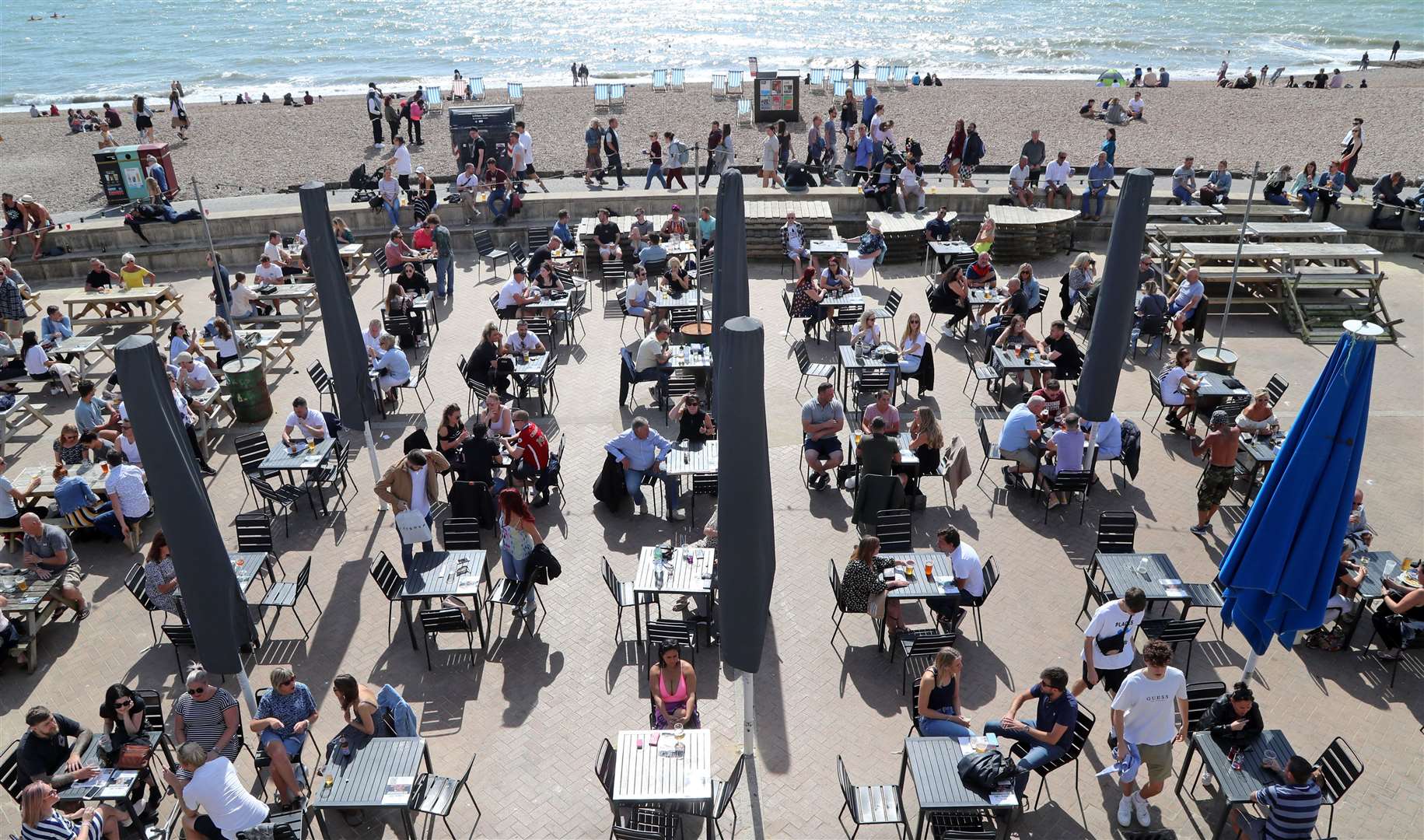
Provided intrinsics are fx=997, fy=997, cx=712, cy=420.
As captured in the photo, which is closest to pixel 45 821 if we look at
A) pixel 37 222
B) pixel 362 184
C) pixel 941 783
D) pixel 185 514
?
pixel 185 514

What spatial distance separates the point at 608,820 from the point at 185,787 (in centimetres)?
306

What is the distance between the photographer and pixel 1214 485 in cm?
1108

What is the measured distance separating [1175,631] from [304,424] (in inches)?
385

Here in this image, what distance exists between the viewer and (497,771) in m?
8.34

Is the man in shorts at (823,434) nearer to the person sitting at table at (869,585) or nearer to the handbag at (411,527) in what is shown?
the person sitting at table at (869,585)

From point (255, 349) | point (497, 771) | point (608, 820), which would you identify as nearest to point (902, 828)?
point (608, 820)

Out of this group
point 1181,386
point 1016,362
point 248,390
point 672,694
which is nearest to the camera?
point 672,694

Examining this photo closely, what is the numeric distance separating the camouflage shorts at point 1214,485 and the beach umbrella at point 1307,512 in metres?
3.55

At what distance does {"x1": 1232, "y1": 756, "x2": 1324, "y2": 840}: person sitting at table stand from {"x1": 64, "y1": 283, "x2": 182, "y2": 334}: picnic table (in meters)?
17.8

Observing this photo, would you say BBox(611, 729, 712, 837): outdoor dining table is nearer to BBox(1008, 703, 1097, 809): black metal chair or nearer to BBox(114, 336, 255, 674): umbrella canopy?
BBox(1008, 703, 1097, 809): black metal chair

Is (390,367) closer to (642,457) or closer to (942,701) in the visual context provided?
(642,457)

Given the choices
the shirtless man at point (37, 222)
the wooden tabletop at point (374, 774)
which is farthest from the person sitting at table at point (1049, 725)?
the shirtless man at point (37, 222)

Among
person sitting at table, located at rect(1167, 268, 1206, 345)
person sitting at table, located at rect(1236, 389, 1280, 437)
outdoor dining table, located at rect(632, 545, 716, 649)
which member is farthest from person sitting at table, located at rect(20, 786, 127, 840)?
person sitting at table, located at rect(1167, 268, 1206, 345)

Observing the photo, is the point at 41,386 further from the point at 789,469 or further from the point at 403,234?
the point at 789,469
